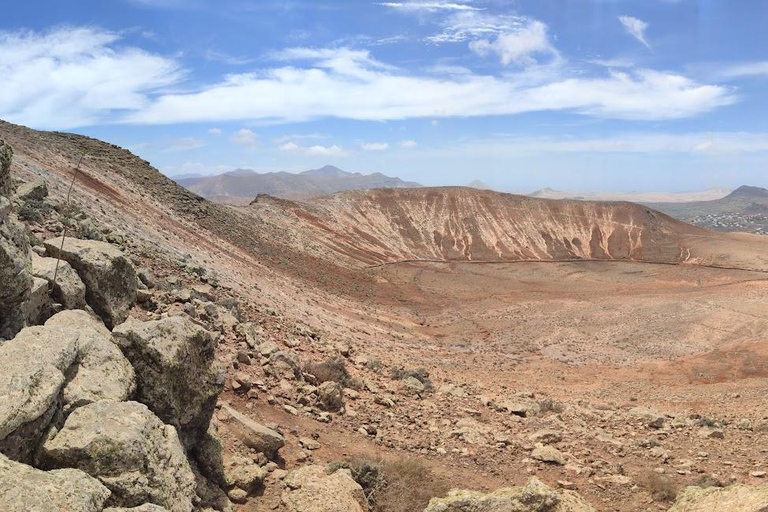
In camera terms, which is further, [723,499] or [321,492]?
[321,492]

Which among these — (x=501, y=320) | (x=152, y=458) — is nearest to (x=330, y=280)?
(x=501, y=320)

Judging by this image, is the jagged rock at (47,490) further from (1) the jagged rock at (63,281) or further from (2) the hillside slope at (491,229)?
(2) the hillside slope at (491,229)

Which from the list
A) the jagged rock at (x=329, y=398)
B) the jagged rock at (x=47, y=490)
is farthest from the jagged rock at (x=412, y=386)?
the jagged rock at (x=47, y=490)

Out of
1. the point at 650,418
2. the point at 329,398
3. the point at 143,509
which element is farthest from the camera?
the point at 650,418

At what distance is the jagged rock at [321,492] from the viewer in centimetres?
681

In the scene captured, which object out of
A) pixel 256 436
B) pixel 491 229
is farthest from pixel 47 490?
pixel 491 229

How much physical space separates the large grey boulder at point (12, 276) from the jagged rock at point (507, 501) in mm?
5628

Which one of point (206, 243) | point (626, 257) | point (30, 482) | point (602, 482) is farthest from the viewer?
point (626, 257)

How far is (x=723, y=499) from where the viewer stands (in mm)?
6859

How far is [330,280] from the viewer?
35.5 meters

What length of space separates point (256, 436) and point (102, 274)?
339 cm

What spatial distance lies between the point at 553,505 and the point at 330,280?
29.1 m

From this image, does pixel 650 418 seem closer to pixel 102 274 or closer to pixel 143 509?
pixel 143 509

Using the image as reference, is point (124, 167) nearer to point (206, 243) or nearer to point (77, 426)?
point (206, 243)
